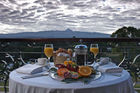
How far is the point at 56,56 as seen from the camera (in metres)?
1.76

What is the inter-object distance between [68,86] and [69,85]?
0.5 inches

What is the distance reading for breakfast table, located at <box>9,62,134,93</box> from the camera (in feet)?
3.51

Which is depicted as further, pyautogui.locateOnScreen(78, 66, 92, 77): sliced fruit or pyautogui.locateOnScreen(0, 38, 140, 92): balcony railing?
pyautogui.locateOnScreen(0, 38, 140, 92): balcony railing

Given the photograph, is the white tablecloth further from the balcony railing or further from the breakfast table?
the balcony railing

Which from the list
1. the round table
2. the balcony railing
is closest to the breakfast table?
the round table

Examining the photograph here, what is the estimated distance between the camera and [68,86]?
3.57 feet

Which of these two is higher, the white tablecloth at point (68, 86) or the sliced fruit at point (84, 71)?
the sliced fruit at point (84, 71)

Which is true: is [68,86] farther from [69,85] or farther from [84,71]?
[84,71]

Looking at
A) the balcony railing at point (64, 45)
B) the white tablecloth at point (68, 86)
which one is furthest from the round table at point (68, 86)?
the balcony railing at point (64, 45)

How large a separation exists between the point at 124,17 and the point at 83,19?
1.77 meters

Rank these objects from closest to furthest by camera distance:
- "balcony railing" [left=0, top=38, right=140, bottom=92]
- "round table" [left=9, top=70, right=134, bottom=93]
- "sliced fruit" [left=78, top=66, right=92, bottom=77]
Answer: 1. "round table" [left=9, top=70, right=134, bottom=93]
2. "sliced fruit" [left=78, top=66, right=92, bottom=77]
3. "balcony railing" [left=0, top=38, right=140, bottom=92]

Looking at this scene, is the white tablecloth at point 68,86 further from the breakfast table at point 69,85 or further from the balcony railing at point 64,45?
the balcony railing at point 64,45

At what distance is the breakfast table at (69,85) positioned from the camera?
3.51 ft

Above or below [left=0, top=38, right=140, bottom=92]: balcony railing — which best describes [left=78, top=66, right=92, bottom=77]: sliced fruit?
above
